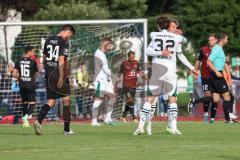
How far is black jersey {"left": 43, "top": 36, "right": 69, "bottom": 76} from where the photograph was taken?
17.5 metres

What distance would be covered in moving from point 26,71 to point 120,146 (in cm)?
1067

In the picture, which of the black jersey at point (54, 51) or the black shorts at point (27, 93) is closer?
the black jersey at point (54, 51)

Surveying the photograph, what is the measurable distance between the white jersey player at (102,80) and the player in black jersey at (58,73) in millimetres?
5013

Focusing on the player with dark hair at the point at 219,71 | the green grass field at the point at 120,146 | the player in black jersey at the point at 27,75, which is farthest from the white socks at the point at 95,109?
the green grass field at the point at 120,146

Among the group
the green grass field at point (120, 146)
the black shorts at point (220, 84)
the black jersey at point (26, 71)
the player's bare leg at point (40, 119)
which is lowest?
the green grass field at point (120, 146)

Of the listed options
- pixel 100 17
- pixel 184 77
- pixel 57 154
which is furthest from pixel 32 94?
pixel 184 77

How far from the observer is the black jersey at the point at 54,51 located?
1745 centimetres

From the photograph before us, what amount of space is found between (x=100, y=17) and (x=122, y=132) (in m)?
29.8

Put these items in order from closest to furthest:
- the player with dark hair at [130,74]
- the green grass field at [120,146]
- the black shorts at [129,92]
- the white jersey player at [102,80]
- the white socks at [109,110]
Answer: the green grass field at [120,146], the white jersey player at [102,80], the white socks at [109,110], the player with dark hair at [130,74], the black shorts at [129,92]

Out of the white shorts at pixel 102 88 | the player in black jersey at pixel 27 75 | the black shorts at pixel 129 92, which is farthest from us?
the black shorts at pixel 129 92

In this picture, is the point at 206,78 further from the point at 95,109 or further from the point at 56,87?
the point at 56,87

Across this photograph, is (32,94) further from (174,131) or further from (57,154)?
(57,154)

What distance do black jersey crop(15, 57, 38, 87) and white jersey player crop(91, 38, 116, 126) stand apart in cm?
172

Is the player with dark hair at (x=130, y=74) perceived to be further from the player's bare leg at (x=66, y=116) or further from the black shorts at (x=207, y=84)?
the player's bare leg at (x=66, y=116)
